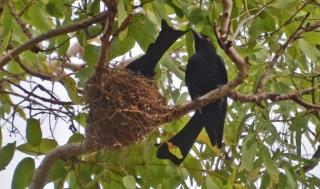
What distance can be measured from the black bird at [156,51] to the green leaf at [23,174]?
1.75ft

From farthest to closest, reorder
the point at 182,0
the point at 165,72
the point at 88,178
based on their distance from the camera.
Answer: the point at 165,72 → the point at 88,178 → the point at 182,0

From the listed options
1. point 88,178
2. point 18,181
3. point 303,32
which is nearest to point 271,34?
point 303,32

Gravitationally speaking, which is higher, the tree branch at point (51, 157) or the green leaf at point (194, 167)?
the tree branch at point (51, 157)

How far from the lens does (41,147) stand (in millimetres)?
2348

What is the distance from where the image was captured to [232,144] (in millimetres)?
2822

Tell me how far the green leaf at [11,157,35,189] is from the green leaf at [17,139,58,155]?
0.03 meters

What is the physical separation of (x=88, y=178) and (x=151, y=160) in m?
0.24

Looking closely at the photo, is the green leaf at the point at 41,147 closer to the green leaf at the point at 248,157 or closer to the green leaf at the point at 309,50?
the green leaf at the point at 248,157

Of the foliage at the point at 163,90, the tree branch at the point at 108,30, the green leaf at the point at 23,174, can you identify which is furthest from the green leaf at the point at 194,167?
the tree branch at the point at 108,30

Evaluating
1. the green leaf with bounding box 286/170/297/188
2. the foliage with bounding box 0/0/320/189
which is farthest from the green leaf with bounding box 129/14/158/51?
the green leaf with bounding box 286/170/297/188

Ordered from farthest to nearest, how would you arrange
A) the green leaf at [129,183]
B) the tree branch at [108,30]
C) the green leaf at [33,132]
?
the green leaf at [33,132]
the green leaf at [129,183]
the tree branch at [108,30]

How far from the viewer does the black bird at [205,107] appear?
2.61 m

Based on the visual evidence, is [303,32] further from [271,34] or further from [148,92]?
[148,92]

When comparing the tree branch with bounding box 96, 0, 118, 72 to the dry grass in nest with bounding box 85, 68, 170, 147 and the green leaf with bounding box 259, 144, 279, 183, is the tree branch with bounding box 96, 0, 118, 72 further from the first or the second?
the green leaf with bounding box 259, 144, 279, 183
